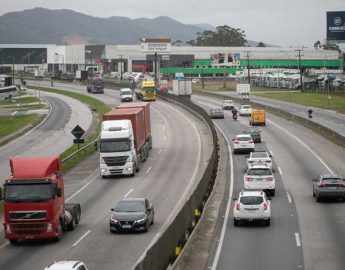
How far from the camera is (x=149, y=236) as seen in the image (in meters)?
31.8

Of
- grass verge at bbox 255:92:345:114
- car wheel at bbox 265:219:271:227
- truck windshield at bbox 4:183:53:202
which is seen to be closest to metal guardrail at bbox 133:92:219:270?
car wheel at bbox 265:219:271:227

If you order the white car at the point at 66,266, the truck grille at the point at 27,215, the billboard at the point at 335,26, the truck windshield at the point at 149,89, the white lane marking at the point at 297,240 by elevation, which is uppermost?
the billboard at the point at 335,26

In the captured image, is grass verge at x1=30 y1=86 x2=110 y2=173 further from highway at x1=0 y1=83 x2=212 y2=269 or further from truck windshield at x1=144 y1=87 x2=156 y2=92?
truck windshield at x1=144 y1=87 x2=156 y2=92

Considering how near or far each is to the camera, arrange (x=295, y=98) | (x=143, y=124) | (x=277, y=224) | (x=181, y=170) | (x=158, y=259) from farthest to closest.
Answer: (x=295, y=98) → (x=143, y=124) → (x=181, y=170) → (x=277, y=224) → (x=158, y=259)

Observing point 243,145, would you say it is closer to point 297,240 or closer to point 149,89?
point 297,240

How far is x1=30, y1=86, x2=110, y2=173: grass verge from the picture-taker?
192 ft

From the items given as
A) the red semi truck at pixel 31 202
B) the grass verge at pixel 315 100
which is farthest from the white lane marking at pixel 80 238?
the grass verge at pixel 315 100

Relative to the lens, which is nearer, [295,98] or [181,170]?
[181,170]

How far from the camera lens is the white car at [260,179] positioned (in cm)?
4209

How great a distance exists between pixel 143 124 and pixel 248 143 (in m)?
8.75

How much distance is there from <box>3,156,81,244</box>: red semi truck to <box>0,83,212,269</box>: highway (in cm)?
64

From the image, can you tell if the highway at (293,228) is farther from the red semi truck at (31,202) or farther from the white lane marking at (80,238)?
the red semi truck at (31,202)

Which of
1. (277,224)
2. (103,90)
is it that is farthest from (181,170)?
(103,90)

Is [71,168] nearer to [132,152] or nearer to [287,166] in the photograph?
[132,152]
